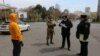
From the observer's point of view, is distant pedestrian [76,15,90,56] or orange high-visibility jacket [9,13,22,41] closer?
orange high-visibility jacket [9,13,22,41]

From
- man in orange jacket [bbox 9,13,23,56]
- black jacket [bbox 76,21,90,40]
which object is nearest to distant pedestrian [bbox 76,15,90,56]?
black jacket [bbox 76,21,90,40]

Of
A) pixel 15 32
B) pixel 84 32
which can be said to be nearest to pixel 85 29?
pixel 84 32

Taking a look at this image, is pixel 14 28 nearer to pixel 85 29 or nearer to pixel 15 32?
pixel 15 32

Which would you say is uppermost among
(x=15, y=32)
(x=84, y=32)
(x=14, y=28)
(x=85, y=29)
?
(x=14, y=28)

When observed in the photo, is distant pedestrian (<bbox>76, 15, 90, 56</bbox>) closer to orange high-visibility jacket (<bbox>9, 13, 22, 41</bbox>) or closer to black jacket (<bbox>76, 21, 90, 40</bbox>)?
A: black jacket (<bbox>76, 21, 90, 40</bbox>)

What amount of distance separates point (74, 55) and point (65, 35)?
5.87 ft

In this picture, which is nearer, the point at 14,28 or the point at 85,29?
the point at 14,28

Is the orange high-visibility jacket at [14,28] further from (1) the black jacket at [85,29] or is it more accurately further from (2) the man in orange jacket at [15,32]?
(1) the black jacket at [85,29]

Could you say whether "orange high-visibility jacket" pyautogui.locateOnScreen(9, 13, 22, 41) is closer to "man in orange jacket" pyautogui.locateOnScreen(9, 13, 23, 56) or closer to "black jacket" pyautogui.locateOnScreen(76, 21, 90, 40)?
"man in orange jacket" pyautogui.locateOnScreen(9, 13, 23, 56)

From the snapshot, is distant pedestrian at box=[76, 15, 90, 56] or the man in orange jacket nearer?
the man in orange jacket

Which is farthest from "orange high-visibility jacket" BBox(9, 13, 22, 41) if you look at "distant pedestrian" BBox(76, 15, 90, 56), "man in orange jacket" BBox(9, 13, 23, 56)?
"distant pedestrian" BBox(76, 15, 90, 56)

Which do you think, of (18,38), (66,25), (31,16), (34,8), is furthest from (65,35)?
(34,8)

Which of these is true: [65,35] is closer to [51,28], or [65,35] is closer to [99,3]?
[51,28]

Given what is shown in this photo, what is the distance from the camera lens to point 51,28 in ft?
47.5
